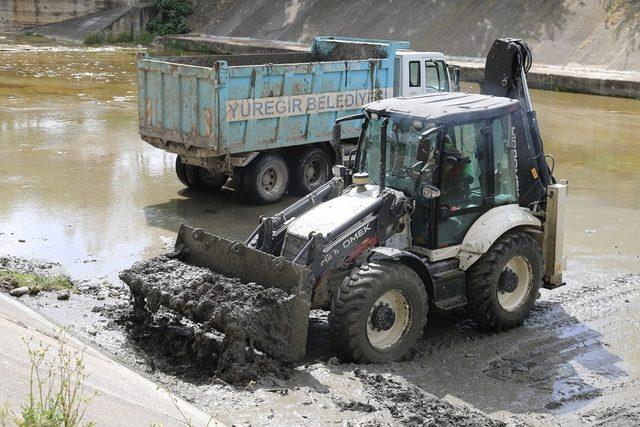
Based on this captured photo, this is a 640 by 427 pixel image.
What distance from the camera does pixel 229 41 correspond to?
1550 inches

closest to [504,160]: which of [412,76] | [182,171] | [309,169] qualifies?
[309,169]

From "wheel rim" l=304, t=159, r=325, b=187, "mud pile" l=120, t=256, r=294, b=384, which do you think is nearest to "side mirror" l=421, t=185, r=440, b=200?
"mud pile" l=120, t=256, r=294, b=384

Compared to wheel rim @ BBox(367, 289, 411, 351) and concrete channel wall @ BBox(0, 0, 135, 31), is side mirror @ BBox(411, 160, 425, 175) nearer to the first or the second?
wheel rim @ BBox(367, 289, 411, 351)

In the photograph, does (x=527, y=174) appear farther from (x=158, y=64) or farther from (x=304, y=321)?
(x=158, y=64)

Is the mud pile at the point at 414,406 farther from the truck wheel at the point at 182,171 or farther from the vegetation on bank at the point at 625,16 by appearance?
the vegetation on bank at the point at 625,16

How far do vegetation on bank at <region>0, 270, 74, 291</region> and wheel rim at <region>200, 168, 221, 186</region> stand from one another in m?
4.95

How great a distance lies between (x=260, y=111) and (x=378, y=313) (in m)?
6.58

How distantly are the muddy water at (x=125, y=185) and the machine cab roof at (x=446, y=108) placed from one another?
11.0ft

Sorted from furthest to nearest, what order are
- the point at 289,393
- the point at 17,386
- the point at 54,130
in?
the point at 54,130 < the point at 289,393 < the point at 17,386

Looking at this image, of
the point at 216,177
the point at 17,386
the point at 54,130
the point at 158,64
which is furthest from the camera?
the point at 54,130

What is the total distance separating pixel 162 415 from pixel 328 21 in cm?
3443

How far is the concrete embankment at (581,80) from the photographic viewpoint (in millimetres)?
25922

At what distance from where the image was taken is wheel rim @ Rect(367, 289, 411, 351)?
25.3 feet

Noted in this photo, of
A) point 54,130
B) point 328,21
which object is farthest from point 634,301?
point 328,21
